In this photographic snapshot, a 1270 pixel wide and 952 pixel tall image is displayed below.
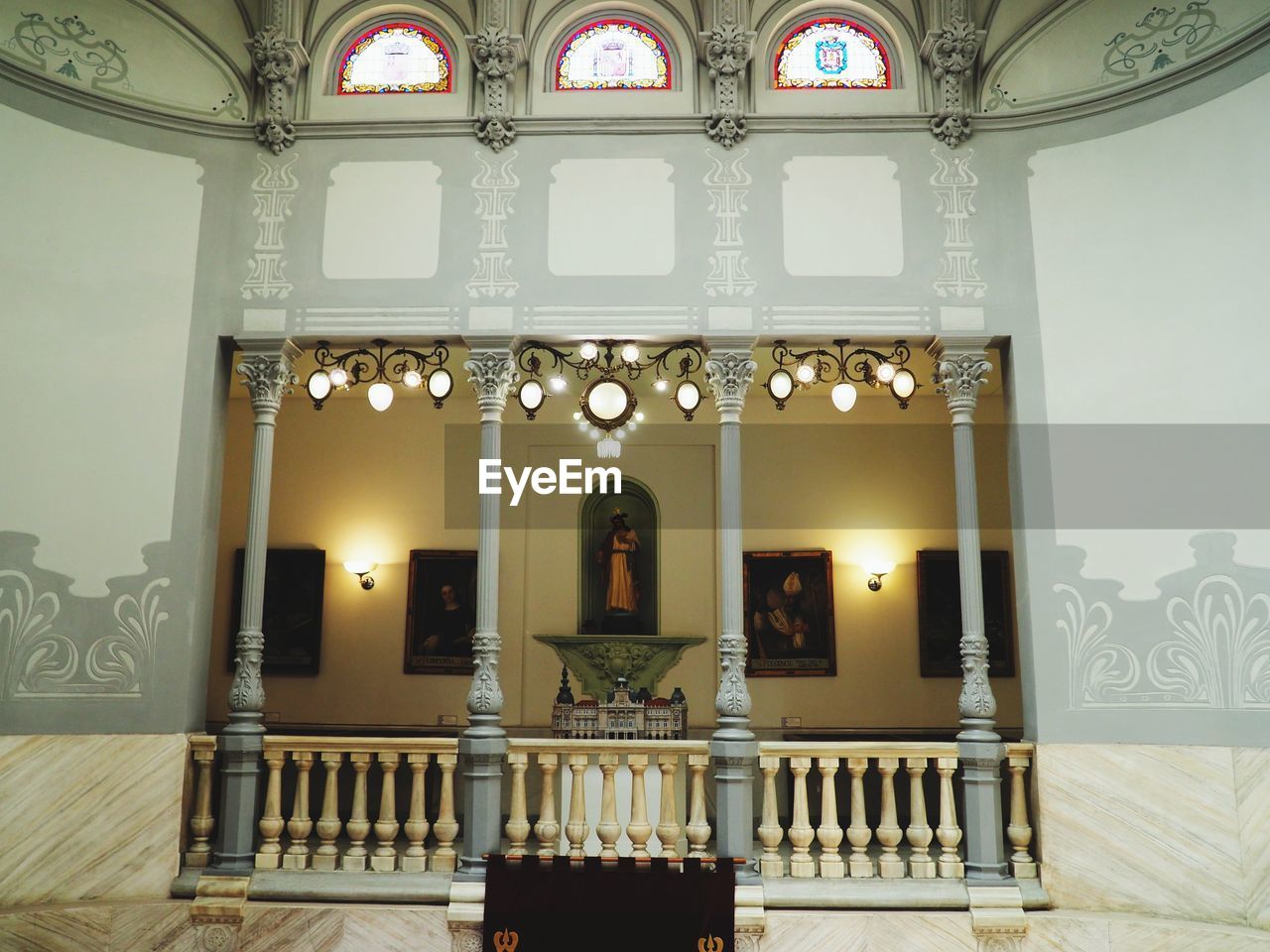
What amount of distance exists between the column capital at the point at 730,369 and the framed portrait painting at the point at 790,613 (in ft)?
11.5

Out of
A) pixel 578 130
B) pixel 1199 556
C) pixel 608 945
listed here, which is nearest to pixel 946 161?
pixel 578 130

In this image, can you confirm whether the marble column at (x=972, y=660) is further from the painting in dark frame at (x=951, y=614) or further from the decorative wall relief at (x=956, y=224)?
the painting in dark frame at (x=951, y=614)

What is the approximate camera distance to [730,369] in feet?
25.3

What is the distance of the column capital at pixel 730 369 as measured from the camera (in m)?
7.71

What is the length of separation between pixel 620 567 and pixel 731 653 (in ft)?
10.2

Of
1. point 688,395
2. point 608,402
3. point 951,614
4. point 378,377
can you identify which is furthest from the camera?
point 951,614

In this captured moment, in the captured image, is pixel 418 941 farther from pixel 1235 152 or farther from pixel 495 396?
pixel 1235 152

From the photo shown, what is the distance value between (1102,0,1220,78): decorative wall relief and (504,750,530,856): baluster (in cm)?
631

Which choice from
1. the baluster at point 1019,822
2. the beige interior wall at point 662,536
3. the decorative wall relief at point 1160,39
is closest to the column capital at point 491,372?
the beige interior wall at point 662,536

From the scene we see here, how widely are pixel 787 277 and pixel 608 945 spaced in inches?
182

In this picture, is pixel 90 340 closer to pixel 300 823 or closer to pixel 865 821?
pixel 300 823

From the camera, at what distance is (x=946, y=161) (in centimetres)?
791

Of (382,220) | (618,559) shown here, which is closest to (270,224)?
(382,220)

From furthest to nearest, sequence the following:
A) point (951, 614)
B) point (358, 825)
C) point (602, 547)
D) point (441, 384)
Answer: point (951, 614)
point (602, 547)
point (441, 384)
point (358, 825)
